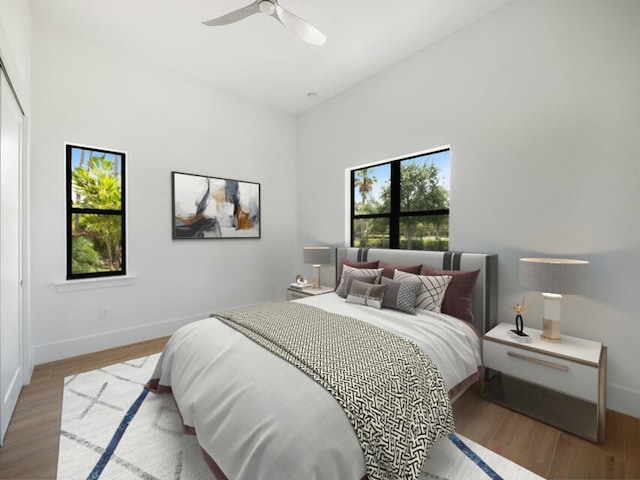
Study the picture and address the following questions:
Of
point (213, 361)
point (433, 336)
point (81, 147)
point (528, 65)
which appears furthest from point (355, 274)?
point (81, 147)

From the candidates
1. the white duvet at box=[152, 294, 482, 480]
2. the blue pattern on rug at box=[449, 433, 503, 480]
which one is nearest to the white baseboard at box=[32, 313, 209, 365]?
the white duvet at box=[152, 294, 482, 480]

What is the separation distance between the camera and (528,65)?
242cm

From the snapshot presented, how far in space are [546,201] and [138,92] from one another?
4223mm

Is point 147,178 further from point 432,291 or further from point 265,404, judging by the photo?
point 432,291

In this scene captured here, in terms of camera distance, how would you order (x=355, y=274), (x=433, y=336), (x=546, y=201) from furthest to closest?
(x=355, y=274)
(x=546, y=201)
(x=433, y=336)

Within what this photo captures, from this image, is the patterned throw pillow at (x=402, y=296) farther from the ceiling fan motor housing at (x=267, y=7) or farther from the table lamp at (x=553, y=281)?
the ceiling fan motor housing at (x=267, y=7)

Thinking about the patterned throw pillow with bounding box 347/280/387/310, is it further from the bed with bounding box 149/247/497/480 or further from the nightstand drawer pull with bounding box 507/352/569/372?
the nightstand drawer pull with bounding box 507/352/569/372

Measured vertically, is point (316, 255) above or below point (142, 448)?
above

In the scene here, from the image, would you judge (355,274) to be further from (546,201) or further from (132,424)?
(132,424)

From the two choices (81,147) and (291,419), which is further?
(81,147)

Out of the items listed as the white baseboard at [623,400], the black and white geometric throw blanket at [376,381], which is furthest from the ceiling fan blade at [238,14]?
the white baseboard at [623,400]

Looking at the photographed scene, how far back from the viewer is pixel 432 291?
2.48 meters

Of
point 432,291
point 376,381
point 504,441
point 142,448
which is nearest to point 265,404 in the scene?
point 376,381

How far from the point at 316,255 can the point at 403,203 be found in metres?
1.31
